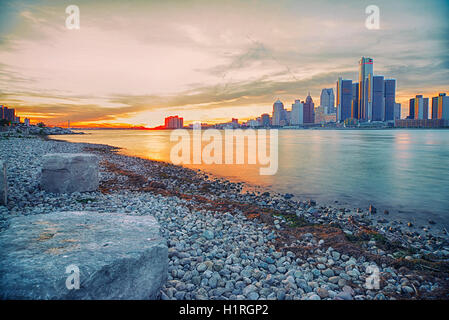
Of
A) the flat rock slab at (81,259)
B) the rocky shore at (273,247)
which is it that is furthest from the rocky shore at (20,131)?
the flat rock slab at (81,259)

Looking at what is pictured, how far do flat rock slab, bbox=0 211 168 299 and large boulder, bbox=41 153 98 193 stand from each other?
16.1ft

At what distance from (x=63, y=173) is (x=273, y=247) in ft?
24.3

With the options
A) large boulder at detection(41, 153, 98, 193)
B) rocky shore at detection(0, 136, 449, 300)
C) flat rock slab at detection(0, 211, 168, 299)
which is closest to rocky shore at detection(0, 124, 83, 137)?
large boulder at detection(41, 153, 98, 193)

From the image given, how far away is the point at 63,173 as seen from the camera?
29.1 feet

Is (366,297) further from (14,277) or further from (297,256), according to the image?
(14,277)

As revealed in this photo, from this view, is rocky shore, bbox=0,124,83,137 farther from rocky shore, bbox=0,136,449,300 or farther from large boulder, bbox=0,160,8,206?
rocky shore, bbox=0,136,449,300

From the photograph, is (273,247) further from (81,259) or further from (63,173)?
(63,173)

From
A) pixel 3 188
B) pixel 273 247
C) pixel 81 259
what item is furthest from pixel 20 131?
pixel 81 259

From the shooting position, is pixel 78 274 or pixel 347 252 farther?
pixel 347 252

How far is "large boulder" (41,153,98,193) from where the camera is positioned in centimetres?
885

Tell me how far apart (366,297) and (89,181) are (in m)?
8.96

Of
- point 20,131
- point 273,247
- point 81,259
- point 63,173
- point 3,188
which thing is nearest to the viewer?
point 81,259
